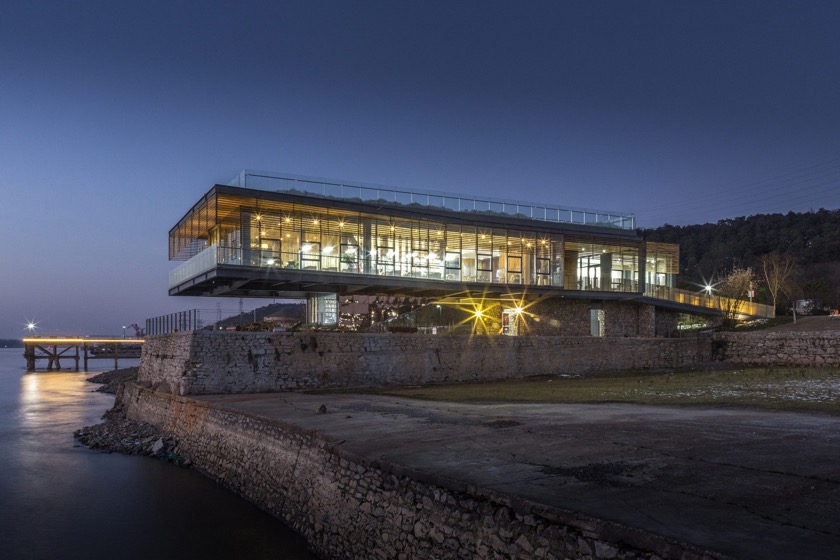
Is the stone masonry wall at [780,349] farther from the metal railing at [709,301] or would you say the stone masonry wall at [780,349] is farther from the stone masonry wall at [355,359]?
the metal railing at [709,301]

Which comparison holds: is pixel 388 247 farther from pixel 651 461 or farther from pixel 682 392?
pixel 651 461

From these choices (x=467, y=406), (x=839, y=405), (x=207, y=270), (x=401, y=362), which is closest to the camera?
(x=839, y=405)

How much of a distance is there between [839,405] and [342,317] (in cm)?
2603

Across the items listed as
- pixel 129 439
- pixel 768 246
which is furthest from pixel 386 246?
pixel 768 246

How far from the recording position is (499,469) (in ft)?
30.3

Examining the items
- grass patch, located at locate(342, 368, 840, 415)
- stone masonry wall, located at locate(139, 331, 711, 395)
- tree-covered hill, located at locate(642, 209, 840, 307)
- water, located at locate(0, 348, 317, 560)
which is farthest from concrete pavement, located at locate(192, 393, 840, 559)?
tree-covered hill, located at locate(642, 209, 840, 307)

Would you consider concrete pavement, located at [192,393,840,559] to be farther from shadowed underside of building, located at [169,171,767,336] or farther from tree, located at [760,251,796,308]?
tree, located at [760,251,796,308]

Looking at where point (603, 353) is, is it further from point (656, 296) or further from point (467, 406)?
point (467, 406)

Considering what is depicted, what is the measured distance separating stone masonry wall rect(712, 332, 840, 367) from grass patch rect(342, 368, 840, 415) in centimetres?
381

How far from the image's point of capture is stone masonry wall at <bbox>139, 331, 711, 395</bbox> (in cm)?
2369

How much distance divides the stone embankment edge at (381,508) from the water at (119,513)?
57 cm

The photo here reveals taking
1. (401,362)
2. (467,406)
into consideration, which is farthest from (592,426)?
(401,362)

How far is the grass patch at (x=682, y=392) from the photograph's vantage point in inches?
644

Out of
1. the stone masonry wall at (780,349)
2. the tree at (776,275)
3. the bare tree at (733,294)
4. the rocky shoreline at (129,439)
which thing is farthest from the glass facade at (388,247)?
the tree at (776,275)
